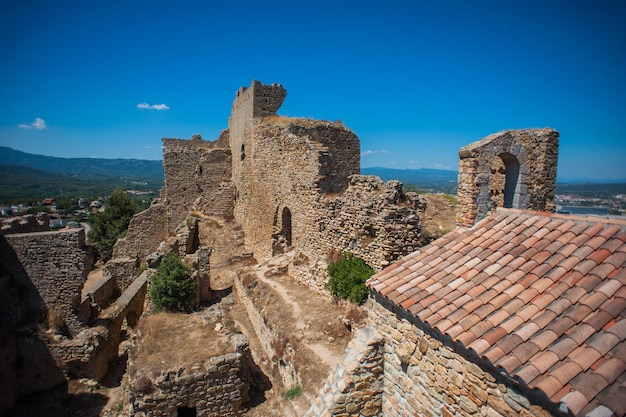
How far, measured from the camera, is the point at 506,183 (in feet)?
29.1

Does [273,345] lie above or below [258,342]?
above

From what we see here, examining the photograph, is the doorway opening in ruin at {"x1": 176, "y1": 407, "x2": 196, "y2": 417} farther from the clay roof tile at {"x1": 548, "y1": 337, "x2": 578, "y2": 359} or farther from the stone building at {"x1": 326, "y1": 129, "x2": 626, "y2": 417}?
the clay roof tile at {"x1": 548, "y1": 337, "x2": 578, "y2": 359}

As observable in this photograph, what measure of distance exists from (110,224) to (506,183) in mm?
28928

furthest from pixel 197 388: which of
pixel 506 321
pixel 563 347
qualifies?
pixel 563 347

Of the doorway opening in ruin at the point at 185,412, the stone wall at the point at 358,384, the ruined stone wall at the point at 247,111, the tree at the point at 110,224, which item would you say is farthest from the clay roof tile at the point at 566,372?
the tree at the point at 110,224

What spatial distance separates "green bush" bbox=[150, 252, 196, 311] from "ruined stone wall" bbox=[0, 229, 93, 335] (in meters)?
2.71

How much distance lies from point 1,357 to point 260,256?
9.97m

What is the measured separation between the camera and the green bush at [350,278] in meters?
9.59

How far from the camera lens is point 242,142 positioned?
20312 millimetres

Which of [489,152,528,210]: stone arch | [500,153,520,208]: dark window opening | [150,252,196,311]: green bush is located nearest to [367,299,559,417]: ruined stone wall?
[489,152,528,210]: stone arch

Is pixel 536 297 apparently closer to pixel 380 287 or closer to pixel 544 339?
pixel 544 339

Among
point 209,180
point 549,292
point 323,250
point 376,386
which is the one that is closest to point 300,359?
point 376,386

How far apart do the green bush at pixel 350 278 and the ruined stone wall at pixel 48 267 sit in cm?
851

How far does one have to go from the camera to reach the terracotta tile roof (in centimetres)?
312
